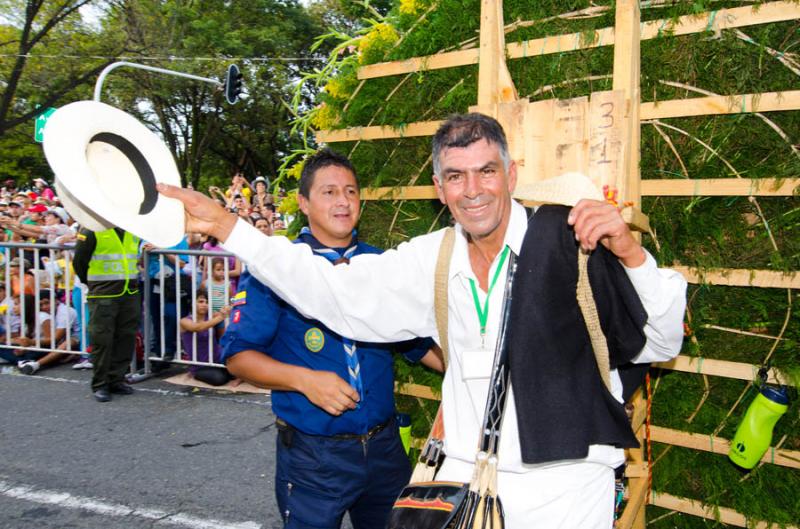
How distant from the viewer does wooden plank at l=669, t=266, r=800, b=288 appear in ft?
8.04

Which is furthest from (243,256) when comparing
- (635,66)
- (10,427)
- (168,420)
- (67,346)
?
(67,346)

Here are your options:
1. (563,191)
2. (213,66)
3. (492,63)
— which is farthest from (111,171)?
(213,66)

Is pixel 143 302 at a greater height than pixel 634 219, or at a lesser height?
lesser

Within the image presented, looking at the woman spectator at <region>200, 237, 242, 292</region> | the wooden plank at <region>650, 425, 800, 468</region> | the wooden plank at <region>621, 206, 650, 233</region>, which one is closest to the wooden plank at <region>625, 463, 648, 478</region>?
the wooden plank at <region>650, 425, 800, 468</region>

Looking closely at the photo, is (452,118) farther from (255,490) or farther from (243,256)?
(255,490)

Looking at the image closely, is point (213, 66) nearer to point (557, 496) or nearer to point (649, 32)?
point (649, 32)

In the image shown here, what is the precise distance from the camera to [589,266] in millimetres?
1848

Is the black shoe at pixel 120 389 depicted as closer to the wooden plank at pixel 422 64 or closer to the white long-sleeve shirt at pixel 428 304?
the wooden plank at pixel 422 64

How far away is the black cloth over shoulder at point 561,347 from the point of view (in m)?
1.84

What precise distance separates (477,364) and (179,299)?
248 inches

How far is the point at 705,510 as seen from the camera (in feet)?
8.91

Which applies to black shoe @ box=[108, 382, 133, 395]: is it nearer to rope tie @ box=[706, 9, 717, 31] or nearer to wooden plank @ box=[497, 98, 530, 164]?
wooden plank @ box=[497, 98, 530, 164]

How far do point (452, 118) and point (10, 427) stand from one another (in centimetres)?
568

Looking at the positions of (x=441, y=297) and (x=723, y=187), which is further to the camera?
(x=723, y=187)
